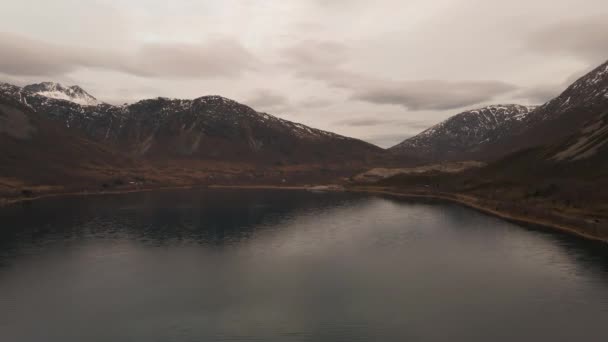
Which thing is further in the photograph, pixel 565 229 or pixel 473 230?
pixel 473 230

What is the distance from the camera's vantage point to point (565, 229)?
137 m

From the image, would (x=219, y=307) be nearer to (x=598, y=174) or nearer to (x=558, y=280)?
(x=558, y=280)

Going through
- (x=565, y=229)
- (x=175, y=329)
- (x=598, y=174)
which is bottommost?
(x=175, y=329)

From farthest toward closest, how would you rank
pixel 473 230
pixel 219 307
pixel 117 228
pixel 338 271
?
pixel 117 228, pixel 473 230, pixel 338 271, pixel 219 307

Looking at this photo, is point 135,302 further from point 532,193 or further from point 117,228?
point 532,193

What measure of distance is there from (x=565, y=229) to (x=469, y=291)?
76429mm

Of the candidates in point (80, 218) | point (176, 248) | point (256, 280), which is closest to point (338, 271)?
point (256, 280)

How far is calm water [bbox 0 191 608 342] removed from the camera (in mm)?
65875

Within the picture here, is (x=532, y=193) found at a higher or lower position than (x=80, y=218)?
higher

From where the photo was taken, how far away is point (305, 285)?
88.9 metres

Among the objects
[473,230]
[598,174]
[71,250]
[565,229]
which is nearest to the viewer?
[71,250]

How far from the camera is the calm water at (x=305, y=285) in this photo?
65.9m

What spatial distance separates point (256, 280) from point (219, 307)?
17.3 metres

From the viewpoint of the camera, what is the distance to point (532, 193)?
18850 centimetres
